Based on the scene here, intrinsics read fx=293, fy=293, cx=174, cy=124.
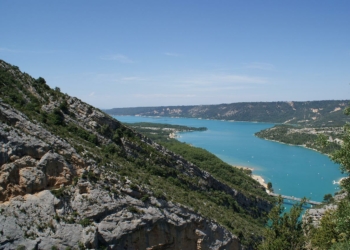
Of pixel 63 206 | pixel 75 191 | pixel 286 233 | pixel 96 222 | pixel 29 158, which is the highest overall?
pixel 29 158

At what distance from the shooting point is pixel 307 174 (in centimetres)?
6981

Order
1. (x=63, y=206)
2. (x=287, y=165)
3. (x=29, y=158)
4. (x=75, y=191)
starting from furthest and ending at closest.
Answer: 1. (x=287, y=165)
2. (x=75, y=191)
3. (x=29, y=158)
4. (x=63, y=206)

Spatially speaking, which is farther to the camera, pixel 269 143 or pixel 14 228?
pixel 269 143

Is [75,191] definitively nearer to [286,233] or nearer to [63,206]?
[63,206]

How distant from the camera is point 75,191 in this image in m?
12.4

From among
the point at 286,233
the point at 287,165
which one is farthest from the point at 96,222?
the point at 287,165

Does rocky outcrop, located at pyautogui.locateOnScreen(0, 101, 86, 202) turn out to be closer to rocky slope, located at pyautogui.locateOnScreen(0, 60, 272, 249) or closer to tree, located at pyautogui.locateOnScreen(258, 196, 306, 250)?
rocky slope, located at pyautogui.locateOnScreen(0, 60, 272, 249)

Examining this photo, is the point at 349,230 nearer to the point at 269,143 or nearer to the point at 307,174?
the point at 307,174

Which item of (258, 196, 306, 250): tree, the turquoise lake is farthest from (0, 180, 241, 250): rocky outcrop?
the turquoise lake

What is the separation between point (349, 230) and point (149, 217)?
8.04 meters

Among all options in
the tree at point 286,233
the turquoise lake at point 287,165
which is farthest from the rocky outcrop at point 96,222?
the turquoise lake at point 287,165

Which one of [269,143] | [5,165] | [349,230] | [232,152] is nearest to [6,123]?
[5,165]

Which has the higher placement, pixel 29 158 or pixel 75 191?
pixel 29 158

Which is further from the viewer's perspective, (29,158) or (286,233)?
(286,233)
